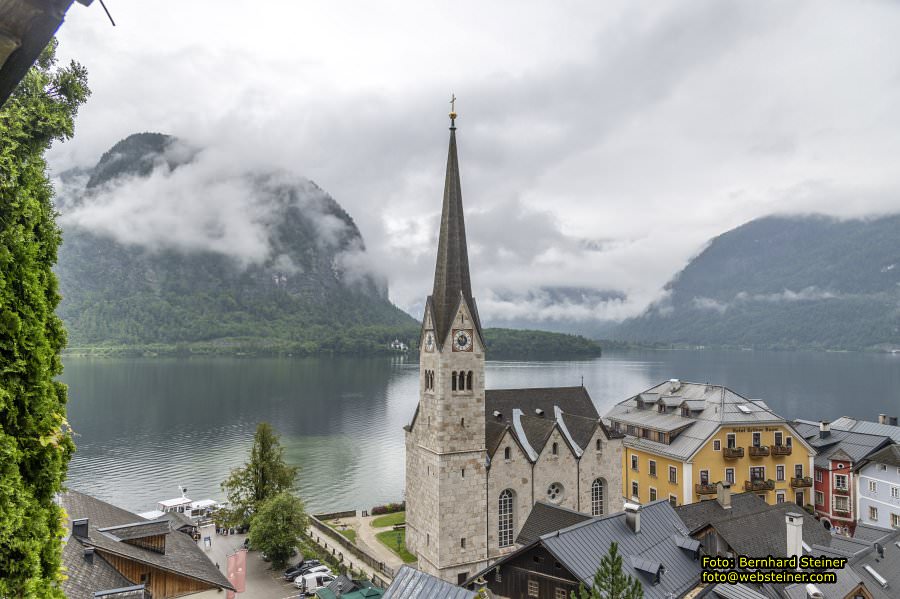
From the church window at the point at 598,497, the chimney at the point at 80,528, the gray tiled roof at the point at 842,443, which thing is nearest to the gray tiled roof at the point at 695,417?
the gray tiled roof at the point at 842,443

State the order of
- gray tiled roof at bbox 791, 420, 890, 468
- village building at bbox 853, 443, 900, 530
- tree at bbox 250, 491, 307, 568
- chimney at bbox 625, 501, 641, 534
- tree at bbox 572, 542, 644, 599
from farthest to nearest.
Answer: gray tiled roof at bbox 791, 420, 890, 468 → village building at bbox 853, 443, 900, 530 → tree at bbox 250, 491, 307, 568 → chimney at bbox 625, 501, 641, 534 → tree at bbox 572, 542, 644, 599

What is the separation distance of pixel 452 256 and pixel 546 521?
1697 cm

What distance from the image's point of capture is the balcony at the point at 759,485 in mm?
45056

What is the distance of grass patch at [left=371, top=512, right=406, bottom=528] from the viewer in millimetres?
46534

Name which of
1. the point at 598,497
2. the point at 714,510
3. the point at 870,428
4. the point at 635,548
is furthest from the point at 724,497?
the point at 870,428

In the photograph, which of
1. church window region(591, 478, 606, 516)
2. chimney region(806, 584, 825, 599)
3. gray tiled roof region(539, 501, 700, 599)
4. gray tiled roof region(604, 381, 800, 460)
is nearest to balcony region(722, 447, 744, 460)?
gray tiled roof region(604, 381, 800, 460)

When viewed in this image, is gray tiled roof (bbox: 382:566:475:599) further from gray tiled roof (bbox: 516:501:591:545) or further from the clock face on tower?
the clock face on tower

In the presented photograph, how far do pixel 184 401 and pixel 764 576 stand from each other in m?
119

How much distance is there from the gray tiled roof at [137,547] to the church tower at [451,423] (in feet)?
50.1

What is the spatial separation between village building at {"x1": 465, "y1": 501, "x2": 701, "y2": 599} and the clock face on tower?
47.3ft

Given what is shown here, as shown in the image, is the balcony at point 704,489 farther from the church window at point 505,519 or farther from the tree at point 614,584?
the tree at point 614,584

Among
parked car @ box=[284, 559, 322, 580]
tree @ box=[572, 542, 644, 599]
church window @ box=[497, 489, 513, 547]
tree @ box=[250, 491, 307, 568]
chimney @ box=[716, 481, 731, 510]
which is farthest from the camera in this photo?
church window @ box=[497, 489, 513, 547]

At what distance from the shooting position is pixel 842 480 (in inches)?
1848

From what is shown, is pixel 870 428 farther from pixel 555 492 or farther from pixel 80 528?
pixel 80 528
